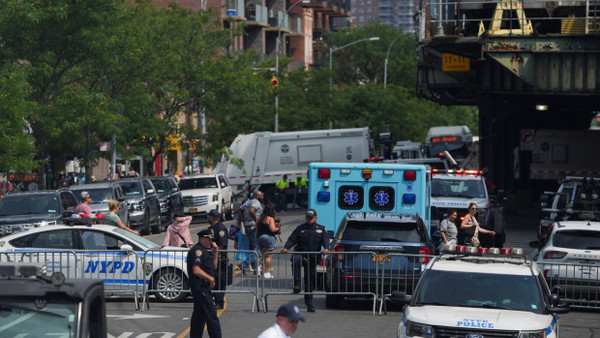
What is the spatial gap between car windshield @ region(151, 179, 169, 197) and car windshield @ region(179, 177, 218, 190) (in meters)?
3.11

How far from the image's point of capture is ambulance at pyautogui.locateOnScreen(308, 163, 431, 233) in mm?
20547

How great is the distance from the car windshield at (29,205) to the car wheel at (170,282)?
9857 mm

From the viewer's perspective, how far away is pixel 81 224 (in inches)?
669

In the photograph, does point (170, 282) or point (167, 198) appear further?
point (167, 198)

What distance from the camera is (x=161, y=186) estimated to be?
35.9m

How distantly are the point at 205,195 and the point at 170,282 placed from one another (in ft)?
71.6

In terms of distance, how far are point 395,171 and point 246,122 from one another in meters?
30.6

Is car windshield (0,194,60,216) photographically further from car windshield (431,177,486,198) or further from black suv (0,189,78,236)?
car windshield (431,177,486,198)

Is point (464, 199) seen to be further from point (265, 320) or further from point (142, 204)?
point (265, 320)

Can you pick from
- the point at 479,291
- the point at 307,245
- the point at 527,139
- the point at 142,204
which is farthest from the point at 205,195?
the point at 479,291

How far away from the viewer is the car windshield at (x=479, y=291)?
1088cm

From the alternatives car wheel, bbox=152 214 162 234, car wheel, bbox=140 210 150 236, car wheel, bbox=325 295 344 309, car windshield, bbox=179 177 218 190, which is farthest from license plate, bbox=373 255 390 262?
car windshield, bbox=179 177 218 190

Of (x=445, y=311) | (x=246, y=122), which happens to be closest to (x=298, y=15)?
(x=246, y=122)

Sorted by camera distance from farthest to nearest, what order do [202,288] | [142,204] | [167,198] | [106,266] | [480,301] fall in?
[167,198], [142,204], [106,266], [202,288], [480,301]
